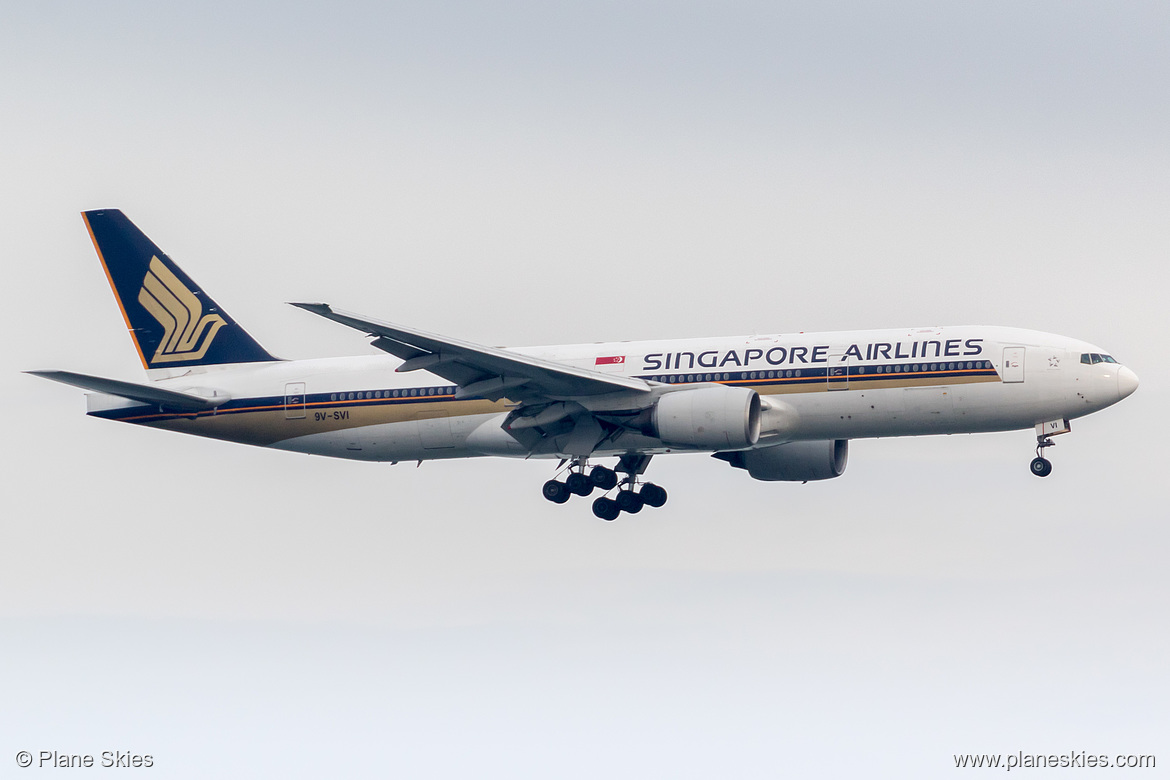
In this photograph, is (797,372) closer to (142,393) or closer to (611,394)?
(611,394)

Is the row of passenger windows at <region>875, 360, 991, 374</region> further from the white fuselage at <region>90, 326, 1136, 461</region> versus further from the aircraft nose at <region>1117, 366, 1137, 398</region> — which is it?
the aircraft nose at <region>1117, 366, 1137, 398</region>

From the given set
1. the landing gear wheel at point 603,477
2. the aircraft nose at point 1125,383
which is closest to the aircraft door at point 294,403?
the landing gear wheel at point 603,477

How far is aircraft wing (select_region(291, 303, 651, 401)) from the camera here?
40125 millimetres

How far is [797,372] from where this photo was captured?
139 feet

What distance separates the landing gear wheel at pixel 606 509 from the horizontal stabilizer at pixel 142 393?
1215 cm

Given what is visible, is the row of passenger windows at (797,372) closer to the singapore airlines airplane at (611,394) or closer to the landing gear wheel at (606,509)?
the singapore airlines airplane at (611,394)

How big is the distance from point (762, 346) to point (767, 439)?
2698mm

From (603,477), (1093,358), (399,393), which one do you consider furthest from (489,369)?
(1093,358)

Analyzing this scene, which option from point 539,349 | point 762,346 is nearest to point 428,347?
point 539,349

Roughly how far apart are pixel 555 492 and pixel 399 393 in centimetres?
560

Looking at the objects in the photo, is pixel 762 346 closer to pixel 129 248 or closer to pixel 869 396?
pixel 869 396

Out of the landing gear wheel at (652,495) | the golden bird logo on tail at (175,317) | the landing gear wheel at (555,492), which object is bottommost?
the landing gear wheel at (555,492)

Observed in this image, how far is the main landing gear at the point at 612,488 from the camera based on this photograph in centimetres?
4603

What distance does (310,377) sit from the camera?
1861 inches
